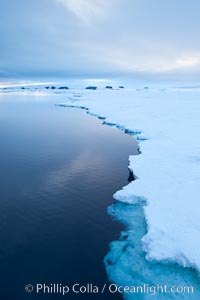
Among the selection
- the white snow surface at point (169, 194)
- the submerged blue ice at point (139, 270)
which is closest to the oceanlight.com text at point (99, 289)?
the submerged blue ice at point (139, 270)

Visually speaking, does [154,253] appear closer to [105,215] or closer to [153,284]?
[153,284]

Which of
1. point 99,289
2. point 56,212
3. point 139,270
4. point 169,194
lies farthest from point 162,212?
point 56,212

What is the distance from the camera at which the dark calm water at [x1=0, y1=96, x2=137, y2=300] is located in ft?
19.7

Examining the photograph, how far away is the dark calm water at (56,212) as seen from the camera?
600cm

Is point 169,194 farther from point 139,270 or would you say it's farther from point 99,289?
point 99,289

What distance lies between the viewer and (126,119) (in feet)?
75.2

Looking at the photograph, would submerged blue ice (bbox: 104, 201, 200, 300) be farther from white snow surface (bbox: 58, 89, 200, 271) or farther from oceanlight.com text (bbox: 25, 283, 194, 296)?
white snow surface (bbox: 58, 89, 200, 271)

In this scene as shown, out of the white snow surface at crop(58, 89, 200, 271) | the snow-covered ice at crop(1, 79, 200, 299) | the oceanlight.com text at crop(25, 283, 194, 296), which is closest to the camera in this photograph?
the oceanlight.com text at crop(25, 283, 194, 296)

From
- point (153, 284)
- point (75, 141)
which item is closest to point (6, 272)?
point (153, 284)

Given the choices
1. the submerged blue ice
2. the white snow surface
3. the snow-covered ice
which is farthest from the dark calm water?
the white snow surface

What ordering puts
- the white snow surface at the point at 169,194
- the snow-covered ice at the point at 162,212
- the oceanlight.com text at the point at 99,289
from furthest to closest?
the white snow surface at the point at 169,194 → the snow-covered ice at the point at 162,212 → the oceanlight.com text at the point at 99,289

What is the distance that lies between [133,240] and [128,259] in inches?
28.1

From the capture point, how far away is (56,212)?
8430 millimetres

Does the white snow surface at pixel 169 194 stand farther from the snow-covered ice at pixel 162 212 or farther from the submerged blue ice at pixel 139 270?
the submerged blue ice at pixel 139 270
